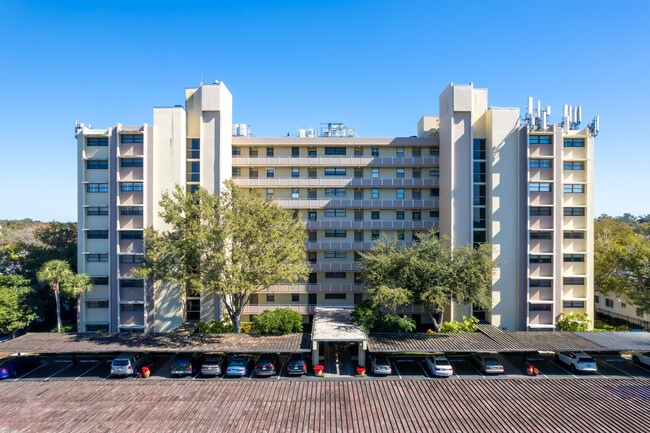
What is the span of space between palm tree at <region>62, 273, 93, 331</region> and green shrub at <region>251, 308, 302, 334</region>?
63.2 feet

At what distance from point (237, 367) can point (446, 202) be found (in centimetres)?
2820

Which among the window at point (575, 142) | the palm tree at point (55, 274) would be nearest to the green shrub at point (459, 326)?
the window at point (575, 142)

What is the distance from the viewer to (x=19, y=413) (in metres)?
21.4

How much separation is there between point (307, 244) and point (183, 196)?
15.3 metres

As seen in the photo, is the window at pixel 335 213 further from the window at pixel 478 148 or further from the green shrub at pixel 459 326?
the green shrub at pixel 459 326

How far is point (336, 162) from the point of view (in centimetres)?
4316

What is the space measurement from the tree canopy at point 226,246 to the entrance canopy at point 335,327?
211 inches

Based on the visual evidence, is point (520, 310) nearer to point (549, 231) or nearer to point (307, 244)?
point (549, 231)

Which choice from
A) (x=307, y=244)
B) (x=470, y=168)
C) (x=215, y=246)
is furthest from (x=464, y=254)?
(x=215, y=246)

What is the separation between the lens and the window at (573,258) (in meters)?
39.7

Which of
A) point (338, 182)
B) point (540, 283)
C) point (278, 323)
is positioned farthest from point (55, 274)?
point (540, 283)

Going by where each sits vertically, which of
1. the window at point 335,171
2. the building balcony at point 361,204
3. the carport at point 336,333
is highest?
the window at point 335,171

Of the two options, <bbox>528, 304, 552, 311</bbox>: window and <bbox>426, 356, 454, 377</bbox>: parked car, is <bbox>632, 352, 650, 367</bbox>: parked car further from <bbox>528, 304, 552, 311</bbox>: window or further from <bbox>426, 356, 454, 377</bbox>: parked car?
<bbox>426, 356, 454, 377</bbox>: parked car

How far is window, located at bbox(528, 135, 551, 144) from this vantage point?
128ft
